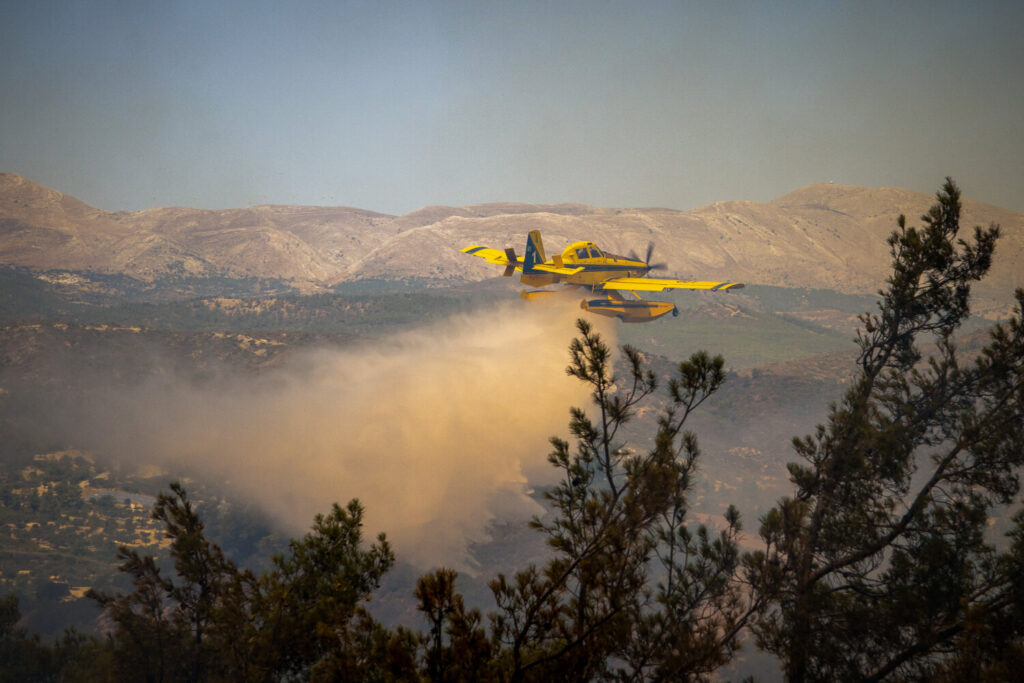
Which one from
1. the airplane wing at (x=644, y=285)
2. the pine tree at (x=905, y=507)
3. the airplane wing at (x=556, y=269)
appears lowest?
the pine tree at (x=905, y=507)

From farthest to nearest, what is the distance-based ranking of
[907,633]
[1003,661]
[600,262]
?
[600,262]
[907,633]
[1003,661]

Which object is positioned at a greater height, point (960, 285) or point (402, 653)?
point (960, 285)

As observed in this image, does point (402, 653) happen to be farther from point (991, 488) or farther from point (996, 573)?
point (991, 488)

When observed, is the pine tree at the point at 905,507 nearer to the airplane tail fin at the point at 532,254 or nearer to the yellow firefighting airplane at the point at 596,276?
the yellow firefighting airplane at the point at 596,276

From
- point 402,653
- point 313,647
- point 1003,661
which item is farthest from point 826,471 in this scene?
point 313,647

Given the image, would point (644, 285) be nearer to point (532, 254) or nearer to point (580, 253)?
point (580, 253)

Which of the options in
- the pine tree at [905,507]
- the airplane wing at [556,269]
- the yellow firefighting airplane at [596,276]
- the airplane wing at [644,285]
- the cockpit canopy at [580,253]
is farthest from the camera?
the cockpit canopy at [580,253]

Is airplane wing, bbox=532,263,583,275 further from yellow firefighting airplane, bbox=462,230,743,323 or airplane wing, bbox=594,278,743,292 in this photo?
airplane wing, bbox=594,278,743,292

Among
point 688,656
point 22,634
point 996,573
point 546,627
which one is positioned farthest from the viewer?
point 22,634

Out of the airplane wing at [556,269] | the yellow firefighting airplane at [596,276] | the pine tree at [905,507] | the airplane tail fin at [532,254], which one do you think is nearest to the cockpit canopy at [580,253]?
the yellow firefighting airplane at [596,276]
